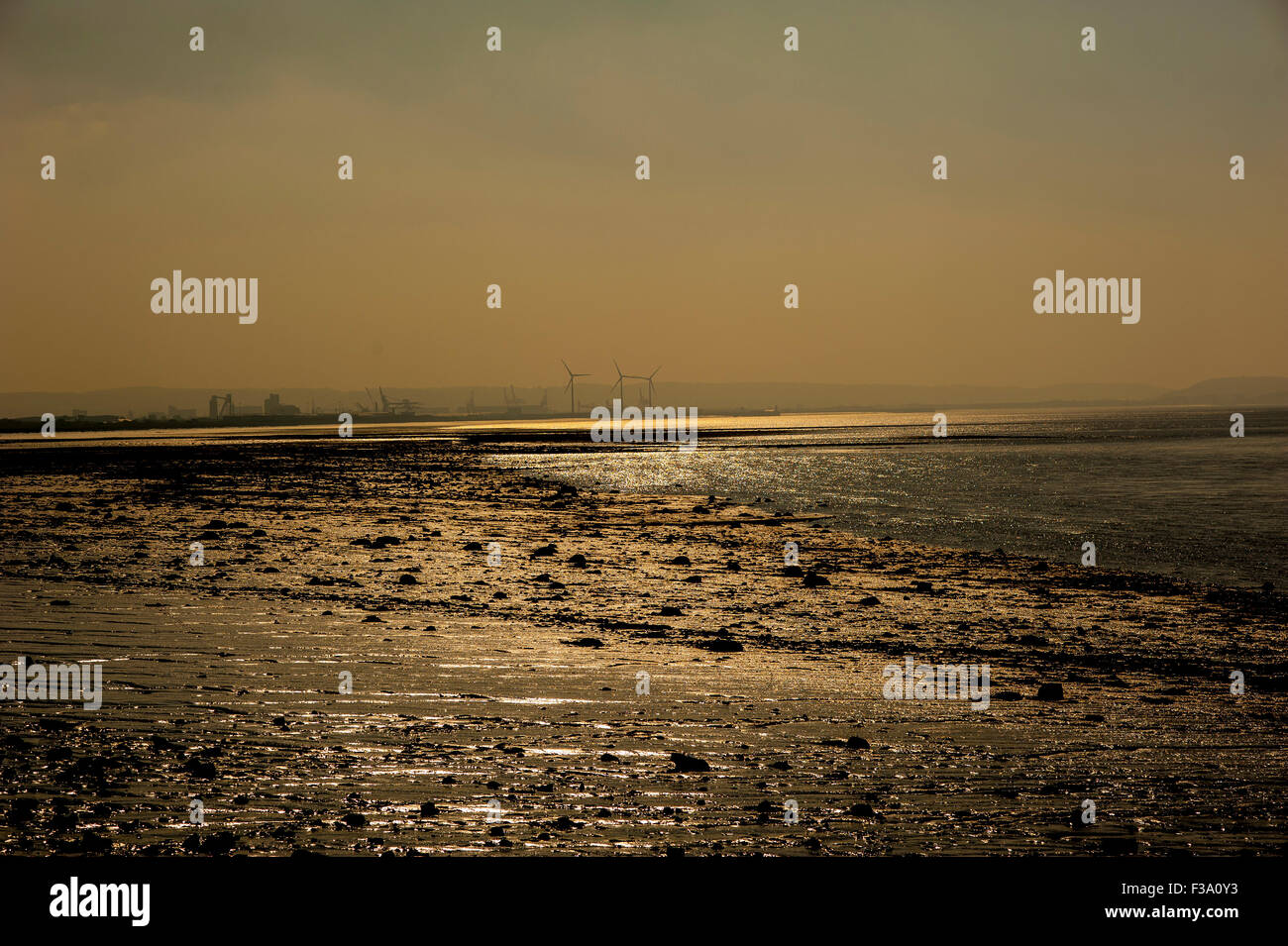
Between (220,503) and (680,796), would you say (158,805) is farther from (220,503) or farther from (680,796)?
(220,503)

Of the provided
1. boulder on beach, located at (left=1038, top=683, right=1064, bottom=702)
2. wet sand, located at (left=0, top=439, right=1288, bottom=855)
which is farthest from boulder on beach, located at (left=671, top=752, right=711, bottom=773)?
boulder on beach, located at (left=1038, top=683, right=1064, bottom=702)

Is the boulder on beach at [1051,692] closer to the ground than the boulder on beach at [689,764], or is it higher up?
closer to the ground

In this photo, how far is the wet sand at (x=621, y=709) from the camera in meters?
7.93

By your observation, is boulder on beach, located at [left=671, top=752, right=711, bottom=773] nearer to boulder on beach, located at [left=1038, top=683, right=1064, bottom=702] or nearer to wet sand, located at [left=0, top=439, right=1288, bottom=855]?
wet sand, located at [left=0, top=439, right=1288, bottom=855]

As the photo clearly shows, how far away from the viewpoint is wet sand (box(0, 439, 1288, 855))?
7926 millimetres

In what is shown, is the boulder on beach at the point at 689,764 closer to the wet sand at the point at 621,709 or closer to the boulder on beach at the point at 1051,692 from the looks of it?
the wet sand at the point at 621,709

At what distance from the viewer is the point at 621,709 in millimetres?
11523

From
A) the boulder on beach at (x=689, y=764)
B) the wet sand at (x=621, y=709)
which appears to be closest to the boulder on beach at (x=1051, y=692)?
the wet sand at (x=621, y=709)

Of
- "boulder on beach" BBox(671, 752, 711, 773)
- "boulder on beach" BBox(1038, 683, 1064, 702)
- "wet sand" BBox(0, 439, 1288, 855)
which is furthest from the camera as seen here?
"boulder on beach" BBox(1038, 683, 1064, 702)

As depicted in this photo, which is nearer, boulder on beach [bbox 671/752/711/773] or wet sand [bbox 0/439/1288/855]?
wet sand [bbox 0/439/1288/855]

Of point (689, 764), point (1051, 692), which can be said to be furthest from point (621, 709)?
point (1051, 692)

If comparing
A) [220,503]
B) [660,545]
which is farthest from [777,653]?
[220,503]

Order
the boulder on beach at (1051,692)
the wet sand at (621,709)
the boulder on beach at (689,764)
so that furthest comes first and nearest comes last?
1. the boulder on beach at (1051,692)
2. the boulder on beach at (689,764)
3. the wet sand at (621,709)

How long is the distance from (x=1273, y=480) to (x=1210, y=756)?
5424cm
